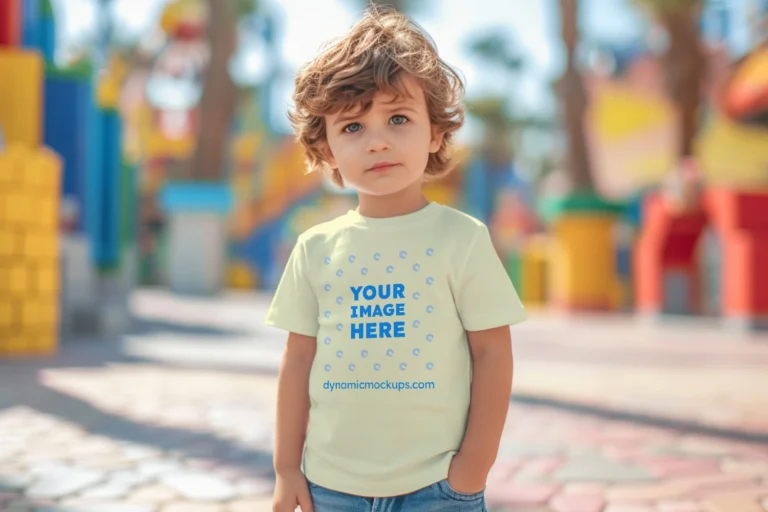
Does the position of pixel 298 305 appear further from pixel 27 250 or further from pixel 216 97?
pixel 216 97

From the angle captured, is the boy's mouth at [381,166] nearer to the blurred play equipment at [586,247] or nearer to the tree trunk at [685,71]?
the blurred play equipment at [586,247]

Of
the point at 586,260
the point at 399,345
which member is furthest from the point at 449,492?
the point at 586,260

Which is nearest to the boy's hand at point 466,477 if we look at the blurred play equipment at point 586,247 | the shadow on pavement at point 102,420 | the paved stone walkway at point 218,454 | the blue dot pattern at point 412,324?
the blue dot pattern at point 412,324

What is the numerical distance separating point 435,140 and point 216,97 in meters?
15.9

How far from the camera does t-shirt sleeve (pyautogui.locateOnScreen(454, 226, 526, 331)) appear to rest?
145cm

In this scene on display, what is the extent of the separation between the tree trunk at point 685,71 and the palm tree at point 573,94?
2.87m

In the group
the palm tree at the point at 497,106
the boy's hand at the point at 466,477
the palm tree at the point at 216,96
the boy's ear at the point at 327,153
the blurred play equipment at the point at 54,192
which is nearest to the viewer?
the boy's hand at the point at 466,477

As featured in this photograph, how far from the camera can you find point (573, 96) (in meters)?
15.8

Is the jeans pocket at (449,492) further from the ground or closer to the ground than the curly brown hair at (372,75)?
closer to the ground

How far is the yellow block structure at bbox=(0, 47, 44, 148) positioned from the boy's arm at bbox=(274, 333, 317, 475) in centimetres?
679

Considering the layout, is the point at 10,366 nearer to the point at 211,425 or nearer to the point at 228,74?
the point at 211,425

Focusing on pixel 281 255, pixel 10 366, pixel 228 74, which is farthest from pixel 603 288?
pixel 10 366

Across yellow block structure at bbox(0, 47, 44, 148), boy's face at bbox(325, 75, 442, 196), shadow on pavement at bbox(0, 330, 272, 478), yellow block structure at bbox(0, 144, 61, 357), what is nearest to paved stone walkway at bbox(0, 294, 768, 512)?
shadow on pavement at bbox(0, 330, 272, 478)

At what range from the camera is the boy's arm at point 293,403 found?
60.2 inches
